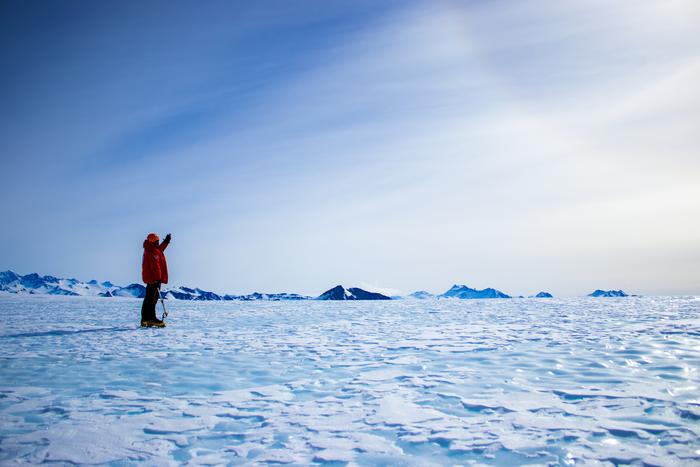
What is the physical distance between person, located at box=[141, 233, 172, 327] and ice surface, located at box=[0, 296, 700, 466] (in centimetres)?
362

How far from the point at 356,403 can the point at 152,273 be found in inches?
389

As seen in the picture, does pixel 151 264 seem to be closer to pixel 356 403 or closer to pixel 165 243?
pixel 165 243

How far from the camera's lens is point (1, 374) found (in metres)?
5.57

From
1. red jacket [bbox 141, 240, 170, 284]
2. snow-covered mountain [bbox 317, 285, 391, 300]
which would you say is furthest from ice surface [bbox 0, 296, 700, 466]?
snow-covered mountain [bbox 317, 285, 391, 300]

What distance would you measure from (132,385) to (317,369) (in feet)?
7.93

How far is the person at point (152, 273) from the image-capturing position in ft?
38.2

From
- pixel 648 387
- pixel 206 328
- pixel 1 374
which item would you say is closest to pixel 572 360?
pixel 648 387

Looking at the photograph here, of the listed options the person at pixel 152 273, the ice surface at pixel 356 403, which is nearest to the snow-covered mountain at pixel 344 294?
the person at pixel 152 273

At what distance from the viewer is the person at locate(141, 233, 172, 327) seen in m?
11.6

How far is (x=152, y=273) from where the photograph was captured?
1191cm

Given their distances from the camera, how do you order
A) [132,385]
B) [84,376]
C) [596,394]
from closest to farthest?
[596,394] → [132,385] → [84,376]

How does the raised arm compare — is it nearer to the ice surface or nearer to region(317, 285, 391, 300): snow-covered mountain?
the ice surface

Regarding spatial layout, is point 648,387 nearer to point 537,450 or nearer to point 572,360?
point 572,360

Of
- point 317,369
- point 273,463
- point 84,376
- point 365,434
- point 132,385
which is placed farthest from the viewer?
point 317,369
